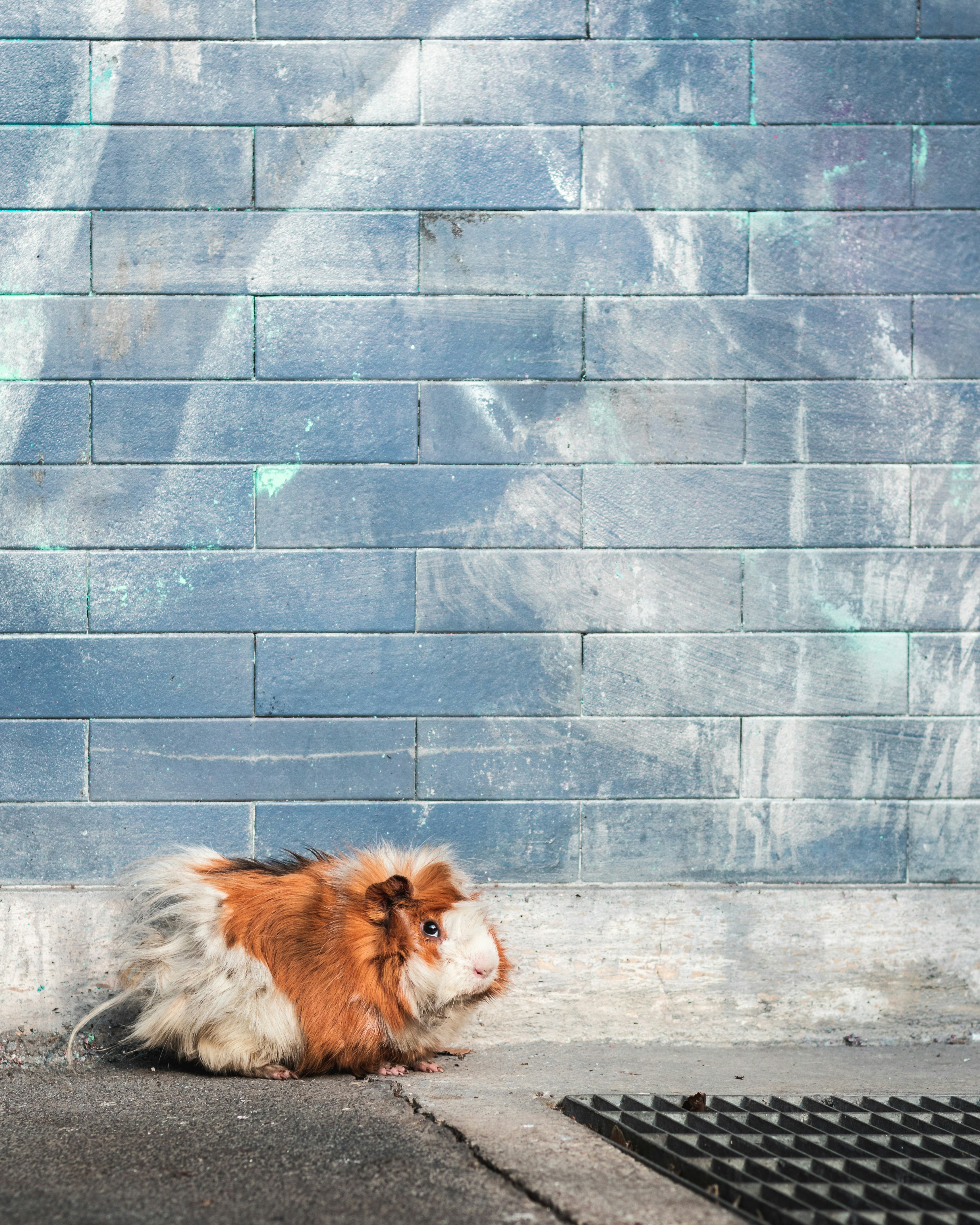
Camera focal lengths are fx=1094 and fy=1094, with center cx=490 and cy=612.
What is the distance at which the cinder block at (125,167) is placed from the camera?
12.5ft

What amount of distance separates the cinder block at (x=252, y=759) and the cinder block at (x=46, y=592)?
0.38m

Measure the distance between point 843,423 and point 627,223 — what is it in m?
1.05

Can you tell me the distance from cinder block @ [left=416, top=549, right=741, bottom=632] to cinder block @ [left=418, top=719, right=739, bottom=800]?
0.35m

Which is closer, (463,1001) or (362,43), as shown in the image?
(463,1001)

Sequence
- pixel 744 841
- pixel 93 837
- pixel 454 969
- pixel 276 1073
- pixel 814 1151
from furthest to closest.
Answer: pixel 744 841 → pixel 93 837 → pixel 276 1073 → pixel 454 969 → pixel 814 1151

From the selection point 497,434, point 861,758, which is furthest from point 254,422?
point 861,758

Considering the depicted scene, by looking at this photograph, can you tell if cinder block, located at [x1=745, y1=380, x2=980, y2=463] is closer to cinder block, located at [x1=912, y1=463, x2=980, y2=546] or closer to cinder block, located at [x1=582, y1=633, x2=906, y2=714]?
cinder block, located at [x1=912, y1=463, x2=980, y2=546]

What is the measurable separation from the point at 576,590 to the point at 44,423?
196cm

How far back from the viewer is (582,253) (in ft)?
12.7

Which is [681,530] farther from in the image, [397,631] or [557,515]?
[397,631]

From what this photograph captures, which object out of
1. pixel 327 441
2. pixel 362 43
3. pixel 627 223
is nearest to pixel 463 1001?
pixel 327 441

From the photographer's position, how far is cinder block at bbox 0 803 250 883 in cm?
379

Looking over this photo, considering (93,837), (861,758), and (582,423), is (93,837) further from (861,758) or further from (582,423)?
(861,758)

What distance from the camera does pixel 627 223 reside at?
3893 millimetres
